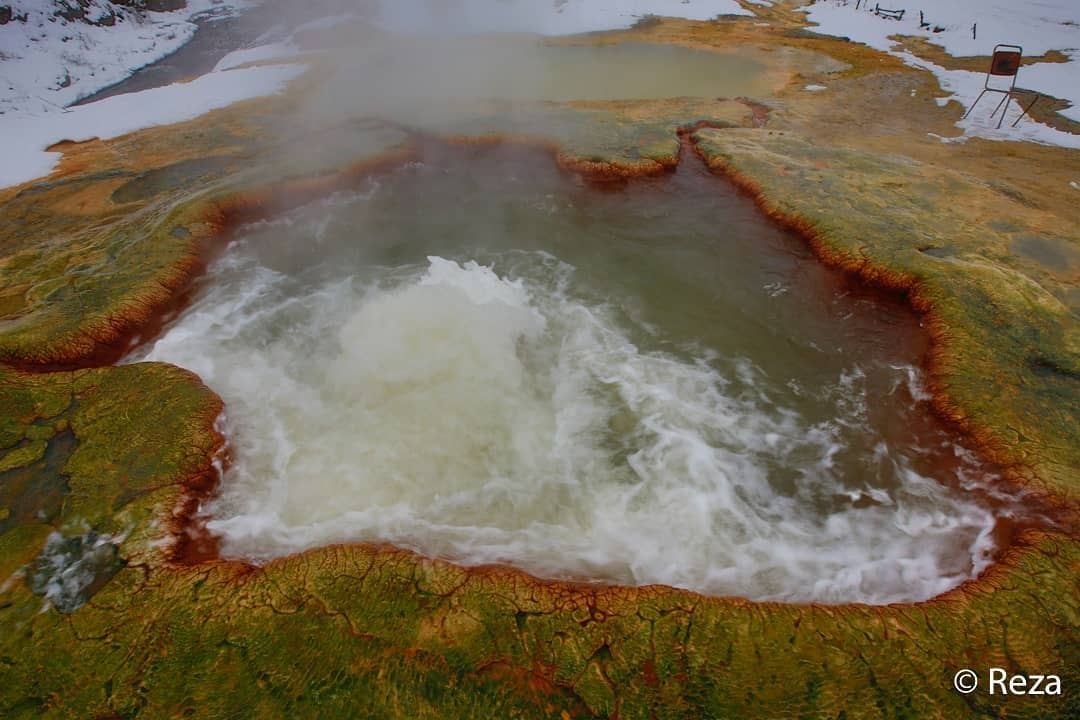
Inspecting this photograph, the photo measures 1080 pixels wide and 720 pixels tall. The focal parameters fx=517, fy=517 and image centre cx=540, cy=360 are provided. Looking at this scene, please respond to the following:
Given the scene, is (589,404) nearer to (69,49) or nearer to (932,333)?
(932,333)

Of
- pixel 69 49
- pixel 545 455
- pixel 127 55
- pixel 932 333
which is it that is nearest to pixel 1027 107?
pixel 932 333

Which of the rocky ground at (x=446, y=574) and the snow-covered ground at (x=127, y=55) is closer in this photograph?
the rocky ground at (x=446, y=574)

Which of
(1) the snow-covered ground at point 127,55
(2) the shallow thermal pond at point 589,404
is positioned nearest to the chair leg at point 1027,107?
(2) the shallow thermal pond at point 589,404

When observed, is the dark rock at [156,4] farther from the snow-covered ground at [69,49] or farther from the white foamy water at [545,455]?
the white foamy water at [545,455]

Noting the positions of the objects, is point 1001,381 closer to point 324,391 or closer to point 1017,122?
point 324,391

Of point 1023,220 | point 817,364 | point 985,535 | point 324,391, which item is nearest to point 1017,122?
point 1023,220
